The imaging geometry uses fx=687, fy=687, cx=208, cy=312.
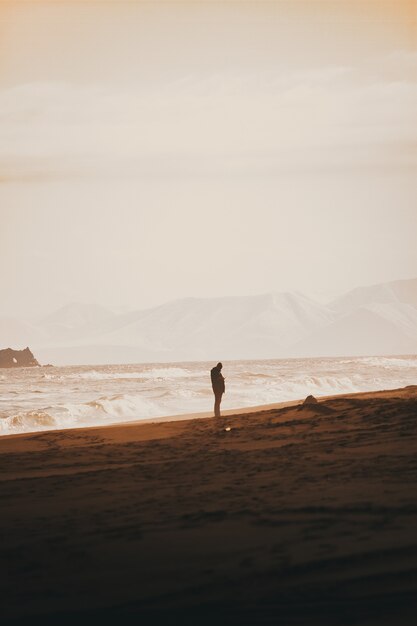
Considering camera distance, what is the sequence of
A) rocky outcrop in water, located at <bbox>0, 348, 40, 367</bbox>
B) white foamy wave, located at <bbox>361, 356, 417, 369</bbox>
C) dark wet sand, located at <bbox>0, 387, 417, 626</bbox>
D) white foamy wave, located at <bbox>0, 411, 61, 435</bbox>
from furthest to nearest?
1. rocky outcrop in water, located at <bbox>0, 348, 40, 367</bbox>
2. white foamy wave, located at <bbox>361, 356, 417, 369</bbox>
3. white foamy wave, located at <bbox>0, 411, 61, 435</bbox>
4. dark wet sand, located at <bbox>0, 387, 417, 626</bbox>

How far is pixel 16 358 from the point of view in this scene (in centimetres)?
14162

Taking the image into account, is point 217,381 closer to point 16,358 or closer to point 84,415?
point 84,415

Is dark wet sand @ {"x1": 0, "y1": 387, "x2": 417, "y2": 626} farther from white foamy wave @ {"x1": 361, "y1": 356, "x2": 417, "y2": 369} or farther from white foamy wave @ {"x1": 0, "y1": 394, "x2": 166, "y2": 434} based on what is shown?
white foamy wave @ {"x1": 361, "y1": 356, "x2": 417, "y2": 369}

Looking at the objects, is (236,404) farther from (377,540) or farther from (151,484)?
(377,540)

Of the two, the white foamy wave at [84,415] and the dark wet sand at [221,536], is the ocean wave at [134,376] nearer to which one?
the white foamy wave at [84,415]

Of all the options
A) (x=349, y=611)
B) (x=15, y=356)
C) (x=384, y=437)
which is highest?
(x=15, y=356)

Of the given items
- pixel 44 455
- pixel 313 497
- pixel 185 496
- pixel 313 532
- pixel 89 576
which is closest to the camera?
pixel 89 576

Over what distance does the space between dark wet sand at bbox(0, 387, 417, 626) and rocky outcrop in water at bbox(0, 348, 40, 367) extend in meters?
132

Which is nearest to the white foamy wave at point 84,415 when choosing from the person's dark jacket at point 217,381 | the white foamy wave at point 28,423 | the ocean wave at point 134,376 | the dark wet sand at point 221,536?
the white foamy wave at point 28,423

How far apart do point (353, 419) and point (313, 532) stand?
26.7ft

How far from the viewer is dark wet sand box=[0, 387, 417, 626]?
4293 mm

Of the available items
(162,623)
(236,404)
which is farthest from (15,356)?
(162,623)

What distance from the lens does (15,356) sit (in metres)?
142

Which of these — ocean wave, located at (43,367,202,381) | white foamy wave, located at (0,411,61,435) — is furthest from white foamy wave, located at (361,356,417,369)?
white foamy wave, located at (0,411,61,435)
